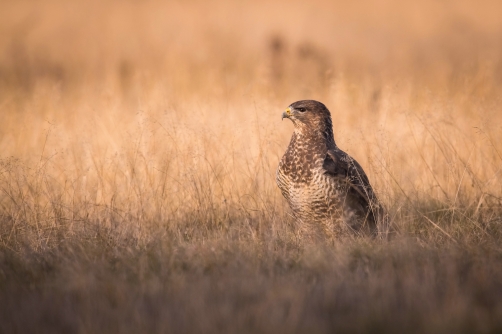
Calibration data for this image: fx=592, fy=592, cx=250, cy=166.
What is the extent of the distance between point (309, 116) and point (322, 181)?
0.75 metres

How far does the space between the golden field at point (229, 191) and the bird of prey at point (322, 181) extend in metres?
0.29

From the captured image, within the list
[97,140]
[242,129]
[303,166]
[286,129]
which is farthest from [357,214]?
[97,140]

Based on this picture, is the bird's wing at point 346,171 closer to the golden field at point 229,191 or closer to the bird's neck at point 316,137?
the bird's neck at point 316,137

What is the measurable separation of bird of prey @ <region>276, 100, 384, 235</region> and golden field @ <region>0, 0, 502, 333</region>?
11.5 inches

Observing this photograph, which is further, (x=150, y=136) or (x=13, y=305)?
(x=150, y=136)

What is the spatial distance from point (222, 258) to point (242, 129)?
4.21 m

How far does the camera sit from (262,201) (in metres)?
6.06

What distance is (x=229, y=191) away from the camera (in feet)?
22.2

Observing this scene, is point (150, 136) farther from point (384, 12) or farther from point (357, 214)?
point (384, 12)

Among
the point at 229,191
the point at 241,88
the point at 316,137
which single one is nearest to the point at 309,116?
the point at 316,137

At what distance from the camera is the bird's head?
5.78 m

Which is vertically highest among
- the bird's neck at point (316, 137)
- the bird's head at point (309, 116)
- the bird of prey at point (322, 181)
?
the bird's head at point (309, 116)

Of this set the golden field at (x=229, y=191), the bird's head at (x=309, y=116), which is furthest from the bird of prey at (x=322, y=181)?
the golden field at (x=229, y=191)

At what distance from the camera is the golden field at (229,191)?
3.52m
